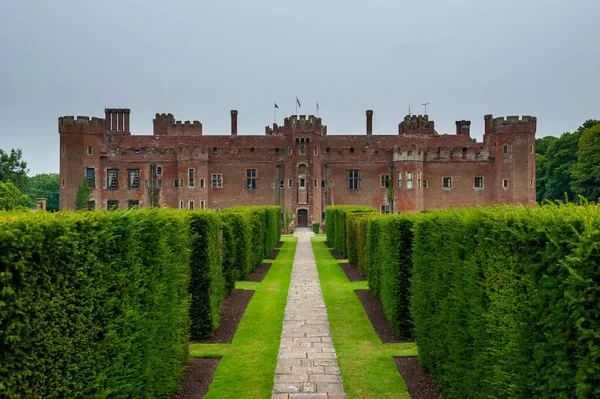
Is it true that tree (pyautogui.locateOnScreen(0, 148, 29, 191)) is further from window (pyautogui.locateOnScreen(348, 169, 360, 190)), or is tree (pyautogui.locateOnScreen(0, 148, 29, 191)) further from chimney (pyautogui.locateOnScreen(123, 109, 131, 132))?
window (pyautogui.locateOnScreen(348, 169, 360, 190))

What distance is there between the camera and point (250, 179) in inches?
2051

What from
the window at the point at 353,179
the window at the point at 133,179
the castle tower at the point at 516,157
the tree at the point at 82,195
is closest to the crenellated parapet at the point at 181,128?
the window at the point at 133,179

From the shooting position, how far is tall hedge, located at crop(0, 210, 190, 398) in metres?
3.64

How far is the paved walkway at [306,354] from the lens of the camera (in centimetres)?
726

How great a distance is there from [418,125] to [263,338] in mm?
51722

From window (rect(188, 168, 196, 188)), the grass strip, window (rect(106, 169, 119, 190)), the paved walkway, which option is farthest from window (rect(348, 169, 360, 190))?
the paved walkway

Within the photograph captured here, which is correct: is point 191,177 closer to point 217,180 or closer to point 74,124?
point 217,180

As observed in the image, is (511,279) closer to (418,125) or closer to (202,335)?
(202,335)

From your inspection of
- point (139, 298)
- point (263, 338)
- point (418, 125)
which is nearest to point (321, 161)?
point (418, 125)

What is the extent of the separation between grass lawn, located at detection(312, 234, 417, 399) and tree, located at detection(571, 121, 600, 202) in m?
38.9

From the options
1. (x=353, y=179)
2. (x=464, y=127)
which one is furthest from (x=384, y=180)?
(x=464, y=127)

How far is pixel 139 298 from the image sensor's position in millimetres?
5715

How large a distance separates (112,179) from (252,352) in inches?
1797

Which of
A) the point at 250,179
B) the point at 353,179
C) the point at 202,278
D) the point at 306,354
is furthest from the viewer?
the point at 250,179
